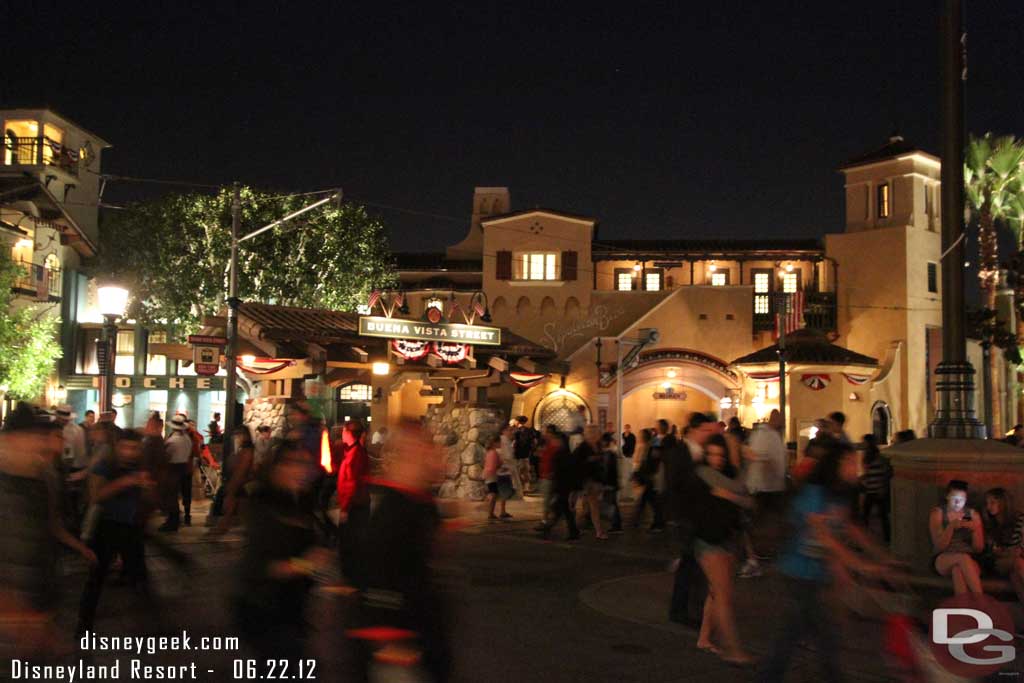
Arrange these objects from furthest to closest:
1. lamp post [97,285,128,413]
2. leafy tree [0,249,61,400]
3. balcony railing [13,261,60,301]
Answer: balcony railing [13,261,60,301]
leafy tree [0,249,61,400]
lamp post [97,285,128,413]

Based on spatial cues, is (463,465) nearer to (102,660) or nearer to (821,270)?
(102,660)

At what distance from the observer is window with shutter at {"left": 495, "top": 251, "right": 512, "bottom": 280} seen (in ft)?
133

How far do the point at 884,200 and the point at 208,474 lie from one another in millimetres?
28535

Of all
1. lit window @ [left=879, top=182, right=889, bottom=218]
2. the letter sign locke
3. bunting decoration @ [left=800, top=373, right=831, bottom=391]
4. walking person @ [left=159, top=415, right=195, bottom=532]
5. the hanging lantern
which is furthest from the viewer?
lit window @ [left=879, top=182, right=889, bottom=218]

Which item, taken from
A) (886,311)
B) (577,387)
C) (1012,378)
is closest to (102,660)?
(577,387)

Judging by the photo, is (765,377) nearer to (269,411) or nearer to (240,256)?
(269,411)

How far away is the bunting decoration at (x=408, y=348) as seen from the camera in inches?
847

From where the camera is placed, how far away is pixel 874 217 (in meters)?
40.0

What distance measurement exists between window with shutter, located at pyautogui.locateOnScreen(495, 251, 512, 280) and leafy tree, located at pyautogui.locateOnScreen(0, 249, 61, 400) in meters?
16.7

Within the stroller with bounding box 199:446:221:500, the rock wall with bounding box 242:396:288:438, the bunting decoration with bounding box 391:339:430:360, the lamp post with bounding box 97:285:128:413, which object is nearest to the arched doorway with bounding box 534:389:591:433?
the bunting decoration with bounding box 391:339:430:360

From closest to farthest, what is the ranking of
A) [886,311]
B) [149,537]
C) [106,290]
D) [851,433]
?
[149,537] → [106,290] → [851,433] → [886,311]

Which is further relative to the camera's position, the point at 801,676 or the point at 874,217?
the point at 874,217

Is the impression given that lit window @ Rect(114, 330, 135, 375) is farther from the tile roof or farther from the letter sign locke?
the tile roof

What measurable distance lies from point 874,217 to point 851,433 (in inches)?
364
